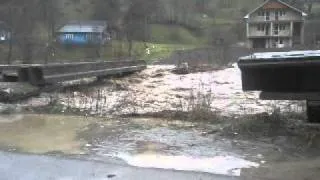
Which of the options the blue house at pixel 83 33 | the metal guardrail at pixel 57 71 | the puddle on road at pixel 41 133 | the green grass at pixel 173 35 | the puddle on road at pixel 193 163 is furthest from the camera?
the green grass at pixel 173 35

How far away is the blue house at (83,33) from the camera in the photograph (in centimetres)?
7781

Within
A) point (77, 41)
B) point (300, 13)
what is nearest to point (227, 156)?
point (77, 41)

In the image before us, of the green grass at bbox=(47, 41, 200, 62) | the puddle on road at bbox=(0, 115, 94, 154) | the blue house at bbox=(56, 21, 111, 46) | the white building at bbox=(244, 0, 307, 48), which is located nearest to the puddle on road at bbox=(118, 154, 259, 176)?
the puddle on road at bbox=(0, 115, 94, 154)

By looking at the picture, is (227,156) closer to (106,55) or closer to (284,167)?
(284,167)

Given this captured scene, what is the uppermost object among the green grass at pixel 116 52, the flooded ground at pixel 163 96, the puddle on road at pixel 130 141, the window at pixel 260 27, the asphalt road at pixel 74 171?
the window at pixel 260 27

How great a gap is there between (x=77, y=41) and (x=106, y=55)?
1131cm

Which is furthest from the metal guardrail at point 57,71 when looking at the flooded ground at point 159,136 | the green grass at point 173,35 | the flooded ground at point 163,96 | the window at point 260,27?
the green grass at point 173,35

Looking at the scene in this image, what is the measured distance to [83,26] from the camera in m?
91.8

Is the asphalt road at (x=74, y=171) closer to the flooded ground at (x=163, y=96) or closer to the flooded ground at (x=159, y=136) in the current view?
the flooded ground at (x=159, y=136)

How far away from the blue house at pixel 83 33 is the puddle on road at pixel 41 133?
64.0 meters

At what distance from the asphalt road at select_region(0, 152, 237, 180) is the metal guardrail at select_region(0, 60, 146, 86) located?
7.98m

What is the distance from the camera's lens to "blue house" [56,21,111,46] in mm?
77812

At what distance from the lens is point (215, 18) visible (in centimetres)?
13788

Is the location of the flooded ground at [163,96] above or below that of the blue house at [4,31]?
below
